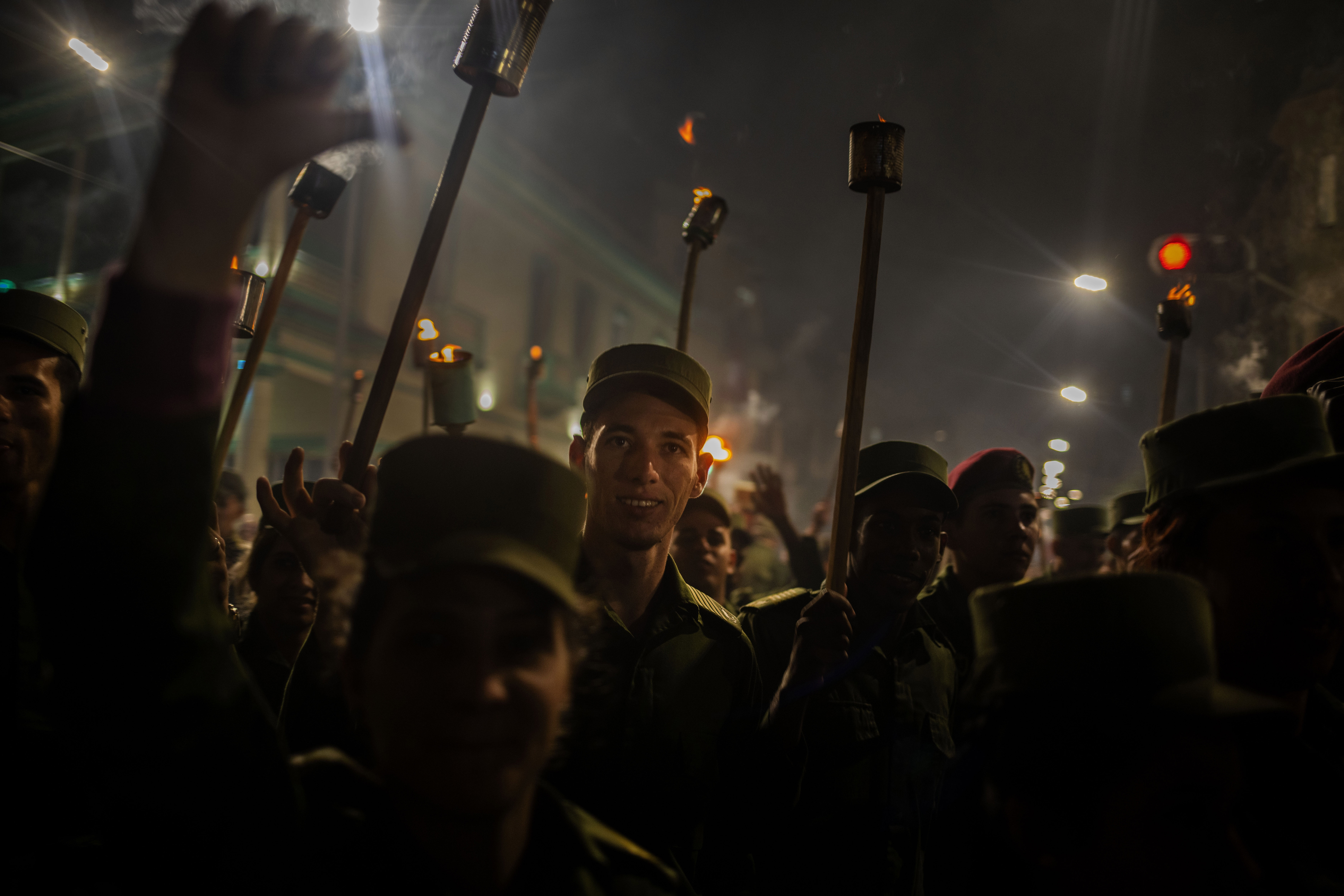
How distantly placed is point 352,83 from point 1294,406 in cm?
1311

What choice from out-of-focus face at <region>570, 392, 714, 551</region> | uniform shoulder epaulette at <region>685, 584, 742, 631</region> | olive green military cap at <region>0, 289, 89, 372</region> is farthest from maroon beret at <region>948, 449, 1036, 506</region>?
olive green military cap at <region>0, 289, 89, 372</region>

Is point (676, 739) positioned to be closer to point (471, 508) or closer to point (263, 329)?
point (471, 508)

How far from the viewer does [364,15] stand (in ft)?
18.7

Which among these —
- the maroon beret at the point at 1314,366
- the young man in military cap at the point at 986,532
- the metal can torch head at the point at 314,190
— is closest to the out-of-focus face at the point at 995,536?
the young man in military cap at the point at 986,532

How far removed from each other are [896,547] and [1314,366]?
4.57ft

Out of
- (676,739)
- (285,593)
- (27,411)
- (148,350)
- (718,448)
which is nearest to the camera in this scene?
(148,350)

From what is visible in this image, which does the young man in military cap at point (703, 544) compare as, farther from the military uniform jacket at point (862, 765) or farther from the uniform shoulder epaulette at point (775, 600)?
the military uniform jacket at point (862, 765)

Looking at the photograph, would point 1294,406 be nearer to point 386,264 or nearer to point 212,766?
point 212,766

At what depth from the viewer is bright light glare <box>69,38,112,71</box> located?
37.7 ft

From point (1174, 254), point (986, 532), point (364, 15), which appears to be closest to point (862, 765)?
point (986, 532)

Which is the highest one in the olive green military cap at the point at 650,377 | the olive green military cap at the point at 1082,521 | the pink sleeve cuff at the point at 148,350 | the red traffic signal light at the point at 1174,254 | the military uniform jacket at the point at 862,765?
the red traffic signal light at the point at 1174,254

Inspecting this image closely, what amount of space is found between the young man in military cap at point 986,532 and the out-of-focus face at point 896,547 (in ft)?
1.55

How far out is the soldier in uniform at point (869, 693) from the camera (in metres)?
2.22

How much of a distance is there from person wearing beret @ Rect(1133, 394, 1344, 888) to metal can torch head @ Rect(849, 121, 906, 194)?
984mm
